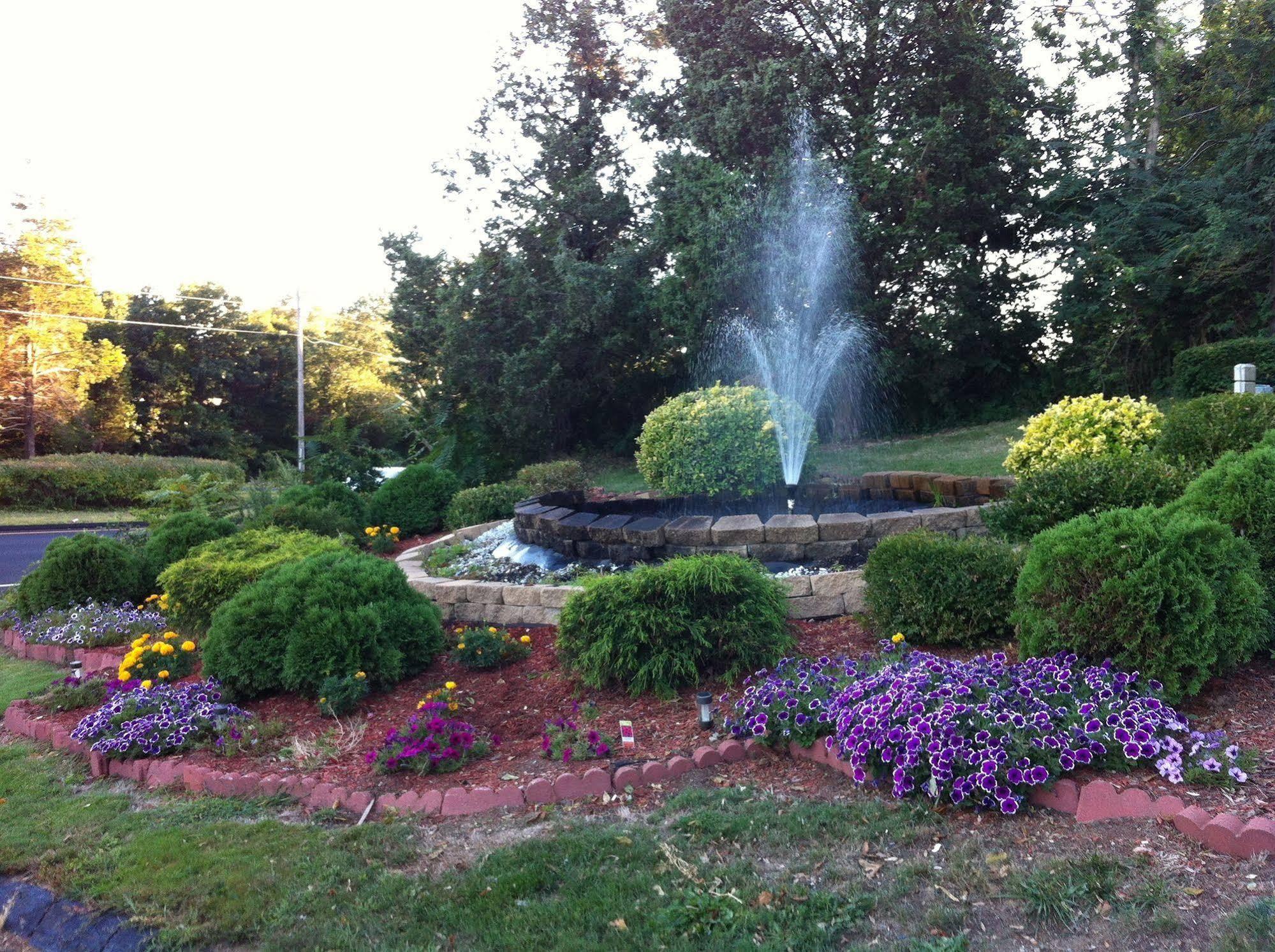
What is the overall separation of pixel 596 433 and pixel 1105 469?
45.9 ft

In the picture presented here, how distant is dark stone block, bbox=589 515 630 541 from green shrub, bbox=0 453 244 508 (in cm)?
1447

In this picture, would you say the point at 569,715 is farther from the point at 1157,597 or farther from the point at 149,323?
the point at 149,323

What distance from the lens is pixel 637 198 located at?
18.2m

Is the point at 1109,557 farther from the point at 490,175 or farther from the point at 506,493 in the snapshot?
the point at 490,175

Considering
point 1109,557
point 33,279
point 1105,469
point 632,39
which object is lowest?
point 1109,557

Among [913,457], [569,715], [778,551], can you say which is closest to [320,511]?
[778,551]

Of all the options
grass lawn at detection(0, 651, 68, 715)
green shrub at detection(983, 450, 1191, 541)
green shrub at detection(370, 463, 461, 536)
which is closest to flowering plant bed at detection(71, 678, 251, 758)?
grass lawn at detection(0, 651, 68, 715)

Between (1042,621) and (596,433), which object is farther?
(596,433)

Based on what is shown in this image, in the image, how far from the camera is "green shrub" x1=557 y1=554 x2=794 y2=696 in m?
4.42

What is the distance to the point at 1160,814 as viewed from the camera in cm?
272

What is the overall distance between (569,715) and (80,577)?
16.1ft

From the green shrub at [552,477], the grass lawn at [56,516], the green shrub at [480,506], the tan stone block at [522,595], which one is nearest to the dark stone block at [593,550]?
the tan stone block at [522,595]

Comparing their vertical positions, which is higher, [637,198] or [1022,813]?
[637,198]

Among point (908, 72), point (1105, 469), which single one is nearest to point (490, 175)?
point (908, 72)
